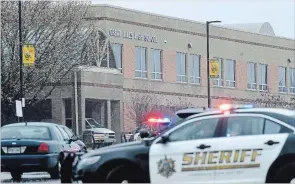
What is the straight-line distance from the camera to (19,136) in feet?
69.1

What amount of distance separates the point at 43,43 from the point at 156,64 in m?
15.5

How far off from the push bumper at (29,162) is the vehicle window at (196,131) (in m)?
6.75

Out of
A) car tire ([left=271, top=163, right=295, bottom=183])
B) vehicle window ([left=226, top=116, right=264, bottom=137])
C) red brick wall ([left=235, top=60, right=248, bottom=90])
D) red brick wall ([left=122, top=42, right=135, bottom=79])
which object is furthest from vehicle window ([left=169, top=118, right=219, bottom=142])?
red brick wall ([left=235, top=60, right=248, bottom=90])

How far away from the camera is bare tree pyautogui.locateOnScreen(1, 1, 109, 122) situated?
51.0 meters

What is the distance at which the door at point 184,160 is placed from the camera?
553 inches

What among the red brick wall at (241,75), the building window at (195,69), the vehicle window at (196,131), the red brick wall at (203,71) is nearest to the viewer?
the vehicle window at (196,131)

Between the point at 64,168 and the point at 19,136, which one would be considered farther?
the point at 19,136

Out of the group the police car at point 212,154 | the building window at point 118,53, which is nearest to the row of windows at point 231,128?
the police car at point 212,154

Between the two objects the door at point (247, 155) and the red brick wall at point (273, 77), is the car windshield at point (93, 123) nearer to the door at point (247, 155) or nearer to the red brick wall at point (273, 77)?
the red brick wall at point (273, 77)

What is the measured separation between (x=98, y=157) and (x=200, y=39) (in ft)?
184

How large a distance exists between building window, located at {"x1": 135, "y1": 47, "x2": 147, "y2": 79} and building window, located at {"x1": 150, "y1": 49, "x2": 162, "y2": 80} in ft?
2.70

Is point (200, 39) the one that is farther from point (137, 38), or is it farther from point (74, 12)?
point (74, 12)

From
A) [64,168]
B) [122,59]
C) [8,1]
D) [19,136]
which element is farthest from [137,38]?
[64,168]

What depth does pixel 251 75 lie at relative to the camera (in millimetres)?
75625
